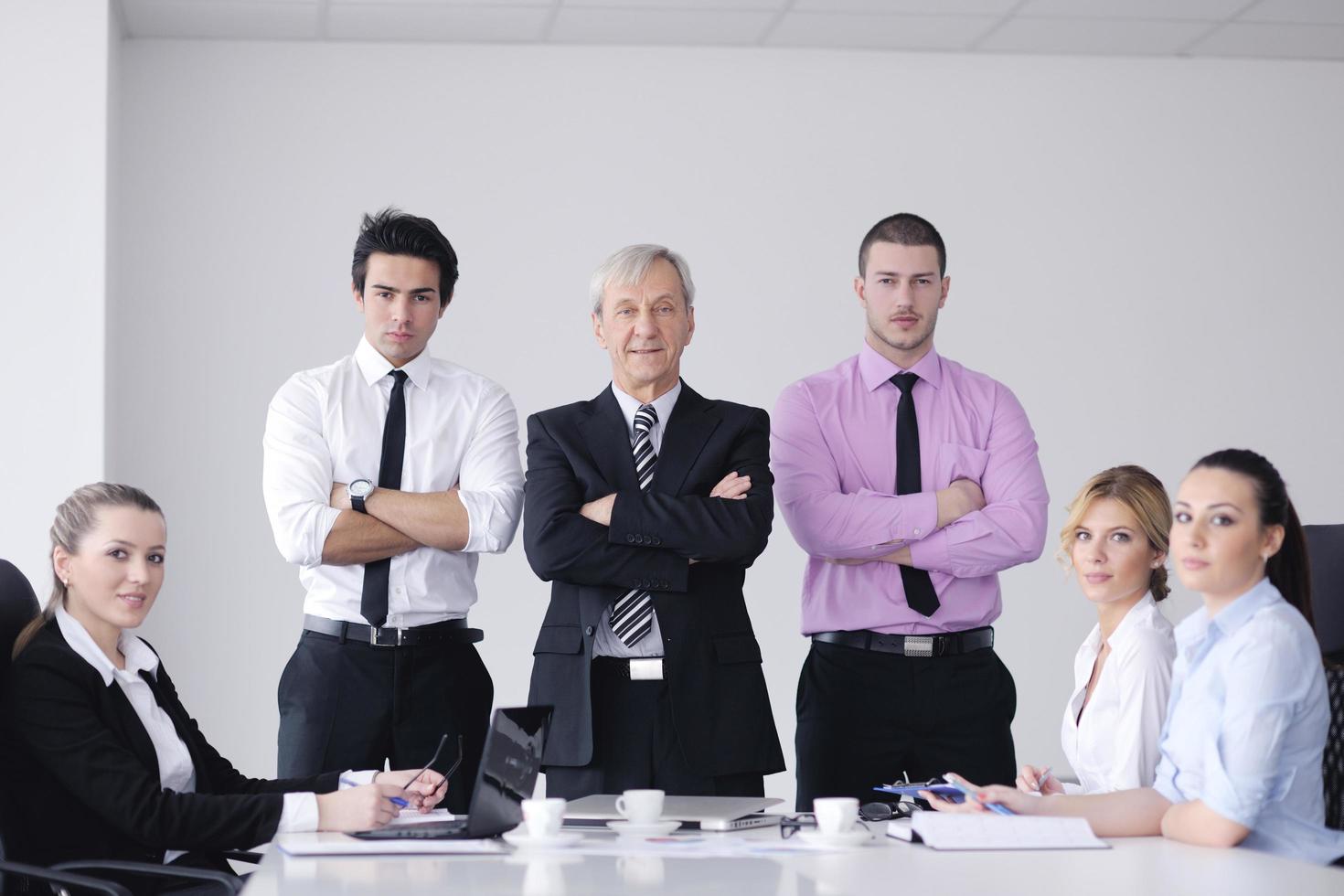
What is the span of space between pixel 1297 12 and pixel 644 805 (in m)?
5.05

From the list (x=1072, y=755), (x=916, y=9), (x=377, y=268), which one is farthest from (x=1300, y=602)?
(x=916, y=9)

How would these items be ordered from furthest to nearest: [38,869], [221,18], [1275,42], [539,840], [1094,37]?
[1275,42] → [1094,37] → [221,18] → [38,869] → [539,840]

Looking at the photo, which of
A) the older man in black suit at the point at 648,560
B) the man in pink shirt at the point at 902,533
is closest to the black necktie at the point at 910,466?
the man in pink shirt at the point at 902,533

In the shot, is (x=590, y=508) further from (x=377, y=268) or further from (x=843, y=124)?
(x=843, y=124)

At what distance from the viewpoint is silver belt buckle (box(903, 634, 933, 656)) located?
11.8 ft

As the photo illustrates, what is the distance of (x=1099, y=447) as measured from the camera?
6.38 meters

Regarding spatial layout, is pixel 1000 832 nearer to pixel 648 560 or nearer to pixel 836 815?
pixel 836 815

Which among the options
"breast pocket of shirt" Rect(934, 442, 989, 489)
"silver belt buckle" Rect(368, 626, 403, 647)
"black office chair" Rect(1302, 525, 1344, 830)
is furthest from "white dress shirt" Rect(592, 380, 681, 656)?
"black office chair" Rect(1302, 525, 1344, 830)

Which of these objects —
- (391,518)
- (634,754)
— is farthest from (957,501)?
(391,518)

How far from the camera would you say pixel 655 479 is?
134 inches

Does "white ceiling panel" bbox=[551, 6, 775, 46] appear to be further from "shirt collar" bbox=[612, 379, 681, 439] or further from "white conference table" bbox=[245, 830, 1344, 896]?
"white conference table" bbox=[245, 830, 1344, 896]

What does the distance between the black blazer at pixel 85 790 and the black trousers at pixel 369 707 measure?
0.66 m

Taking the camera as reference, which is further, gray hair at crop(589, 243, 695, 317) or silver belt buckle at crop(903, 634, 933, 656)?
silver belt buckle at crop(903, 634, 933, 656)

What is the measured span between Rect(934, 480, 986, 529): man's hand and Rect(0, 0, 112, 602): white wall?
126 inches
